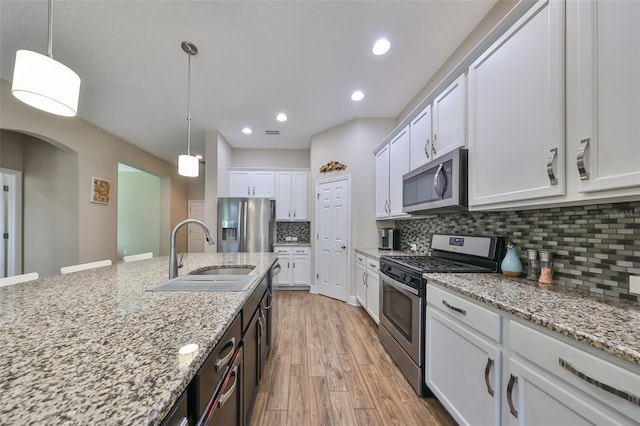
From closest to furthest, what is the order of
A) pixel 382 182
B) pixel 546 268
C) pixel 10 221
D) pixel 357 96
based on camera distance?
pixel 546 268
pixel 357 96
pixel 382 182
pixel 10 221

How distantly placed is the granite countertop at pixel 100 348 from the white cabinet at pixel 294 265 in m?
3.31

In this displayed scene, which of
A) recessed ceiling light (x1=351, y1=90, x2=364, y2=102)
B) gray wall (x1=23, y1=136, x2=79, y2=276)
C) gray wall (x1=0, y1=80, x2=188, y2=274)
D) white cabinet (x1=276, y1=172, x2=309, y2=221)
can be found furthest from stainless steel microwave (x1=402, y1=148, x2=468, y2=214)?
gray wall (x1=23, y1=136, x2=79, y2=276)

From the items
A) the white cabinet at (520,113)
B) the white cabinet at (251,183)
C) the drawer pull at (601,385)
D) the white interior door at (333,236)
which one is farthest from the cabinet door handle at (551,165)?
the white cabinet at (251,183)

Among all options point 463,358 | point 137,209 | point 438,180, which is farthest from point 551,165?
point 137,209

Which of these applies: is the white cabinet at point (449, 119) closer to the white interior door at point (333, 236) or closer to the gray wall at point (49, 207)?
the white interior door at point (333, 236)

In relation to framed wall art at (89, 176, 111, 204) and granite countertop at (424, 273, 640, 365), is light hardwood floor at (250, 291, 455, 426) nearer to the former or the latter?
granite countertop at (424, 273, 640, 365)

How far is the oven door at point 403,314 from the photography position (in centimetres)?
167

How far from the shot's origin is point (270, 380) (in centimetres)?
185

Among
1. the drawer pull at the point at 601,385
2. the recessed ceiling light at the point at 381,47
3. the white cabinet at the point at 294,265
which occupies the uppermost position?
the recessed ceiling light at the point at 381,47

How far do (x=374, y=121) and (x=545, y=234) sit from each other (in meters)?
2.80

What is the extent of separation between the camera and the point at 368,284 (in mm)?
2939

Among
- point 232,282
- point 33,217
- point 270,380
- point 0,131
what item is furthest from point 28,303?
point 0,131

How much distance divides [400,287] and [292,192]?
3.22 meters

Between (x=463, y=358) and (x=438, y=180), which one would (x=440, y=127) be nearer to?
(x=438, y=180)
